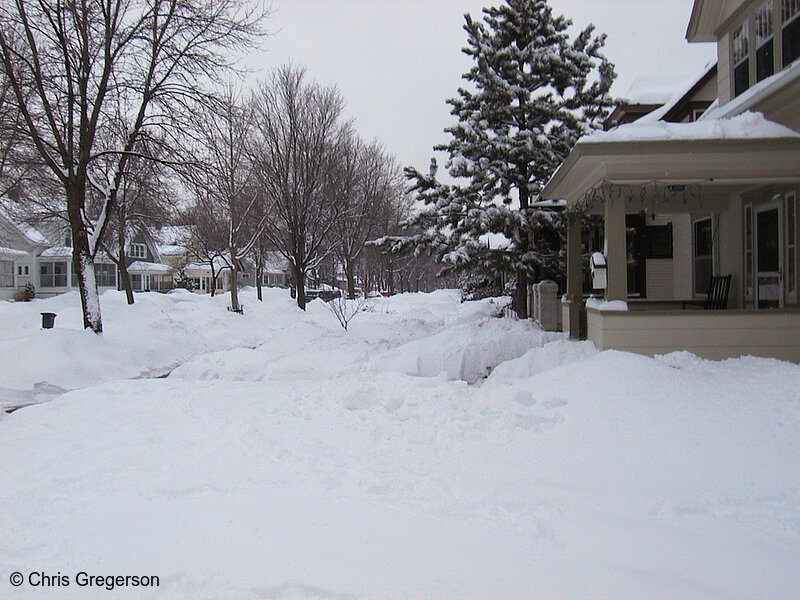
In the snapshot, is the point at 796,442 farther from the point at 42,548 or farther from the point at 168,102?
the point at 168,102

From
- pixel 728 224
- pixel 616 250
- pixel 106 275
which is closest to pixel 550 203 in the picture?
pixel 728 224

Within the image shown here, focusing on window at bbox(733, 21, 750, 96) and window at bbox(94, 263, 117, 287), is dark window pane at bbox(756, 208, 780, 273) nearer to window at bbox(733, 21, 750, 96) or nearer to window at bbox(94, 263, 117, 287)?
window at bbox(733, 21, 750, 96)

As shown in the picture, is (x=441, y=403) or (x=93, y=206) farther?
(x=93, y=206)

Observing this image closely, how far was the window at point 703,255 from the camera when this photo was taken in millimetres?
12625

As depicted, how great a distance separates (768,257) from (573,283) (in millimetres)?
3412

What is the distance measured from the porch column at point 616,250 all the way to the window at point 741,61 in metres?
3.96

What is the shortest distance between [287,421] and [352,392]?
3.68ft

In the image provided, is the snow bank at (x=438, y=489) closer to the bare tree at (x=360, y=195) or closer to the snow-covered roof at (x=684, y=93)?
the snow-covered roof at (x=684, y=93)

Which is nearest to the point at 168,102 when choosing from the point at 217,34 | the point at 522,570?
the point at 217,34

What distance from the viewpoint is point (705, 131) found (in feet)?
26.3

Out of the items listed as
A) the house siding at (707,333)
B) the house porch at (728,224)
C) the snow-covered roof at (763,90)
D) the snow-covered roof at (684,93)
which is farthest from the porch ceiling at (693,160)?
the snow-covered roof at (684,93)

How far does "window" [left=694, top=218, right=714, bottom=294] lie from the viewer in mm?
12625

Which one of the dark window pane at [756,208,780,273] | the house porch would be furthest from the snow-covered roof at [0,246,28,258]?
the dark window pane at [756,208,780,273]

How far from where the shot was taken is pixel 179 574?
3.43 m
